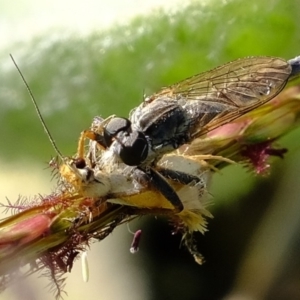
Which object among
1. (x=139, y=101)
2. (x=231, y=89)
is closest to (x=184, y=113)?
(x=231, y=89)

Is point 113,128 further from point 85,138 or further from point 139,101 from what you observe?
point 139,101

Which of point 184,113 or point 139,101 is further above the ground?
point 139,101

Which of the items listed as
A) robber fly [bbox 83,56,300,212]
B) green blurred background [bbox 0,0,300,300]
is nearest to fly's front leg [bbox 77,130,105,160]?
robber fly [bbox 83,56,300,212]

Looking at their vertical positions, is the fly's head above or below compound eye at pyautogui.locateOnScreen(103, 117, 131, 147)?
below

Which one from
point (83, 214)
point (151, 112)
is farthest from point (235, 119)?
point (83, 214)

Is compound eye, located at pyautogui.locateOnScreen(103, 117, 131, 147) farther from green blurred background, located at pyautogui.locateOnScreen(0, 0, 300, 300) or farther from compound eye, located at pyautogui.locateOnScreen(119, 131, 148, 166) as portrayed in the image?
green blurred background, located at pyautogui.locateOnScreen(0, 0, 300, 300)

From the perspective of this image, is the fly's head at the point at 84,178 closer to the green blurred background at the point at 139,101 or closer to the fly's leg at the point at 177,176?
the fly's leg at the point at 177,176

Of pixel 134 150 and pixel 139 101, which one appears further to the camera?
pixel 139 101
